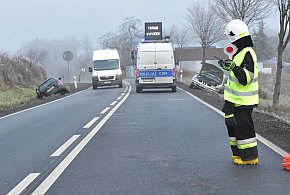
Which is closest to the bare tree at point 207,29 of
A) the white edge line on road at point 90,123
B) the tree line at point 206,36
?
the tree line at point 206,36

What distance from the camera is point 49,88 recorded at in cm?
2834

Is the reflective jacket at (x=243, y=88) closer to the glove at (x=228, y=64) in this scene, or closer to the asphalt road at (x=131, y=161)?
the glove at (x=228, y=64)

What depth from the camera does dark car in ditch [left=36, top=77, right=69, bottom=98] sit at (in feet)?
91.7

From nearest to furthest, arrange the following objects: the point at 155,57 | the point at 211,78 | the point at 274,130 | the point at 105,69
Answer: the point at 274,130
the point at 155,57
the point at 211,78
the point at 105,69

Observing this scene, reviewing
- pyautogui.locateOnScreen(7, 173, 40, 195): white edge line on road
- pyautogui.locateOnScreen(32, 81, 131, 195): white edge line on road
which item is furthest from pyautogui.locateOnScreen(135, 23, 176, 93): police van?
pyautogui.locateOnScreen(7, 173, 40, 195): white edge line on road

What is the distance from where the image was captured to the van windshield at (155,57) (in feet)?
82.3

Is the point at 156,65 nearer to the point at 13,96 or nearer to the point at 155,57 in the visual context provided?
the point at 155,57

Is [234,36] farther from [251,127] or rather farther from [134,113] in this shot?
[134,113]

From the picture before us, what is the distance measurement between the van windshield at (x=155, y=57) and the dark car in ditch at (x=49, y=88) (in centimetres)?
643

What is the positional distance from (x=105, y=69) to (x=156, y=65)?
9975mm

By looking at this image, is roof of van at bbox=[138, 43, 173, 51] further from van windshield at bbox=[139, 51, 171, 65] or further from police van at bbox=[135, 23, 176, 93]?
van windshield at bbox=[139, 51, 171, 65]

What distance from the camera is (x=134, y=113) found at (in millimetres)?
14711

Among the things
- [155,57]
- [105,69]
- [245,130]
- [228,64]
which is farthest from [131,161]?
[105,69]

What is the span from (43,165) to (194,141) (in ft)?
10.1
